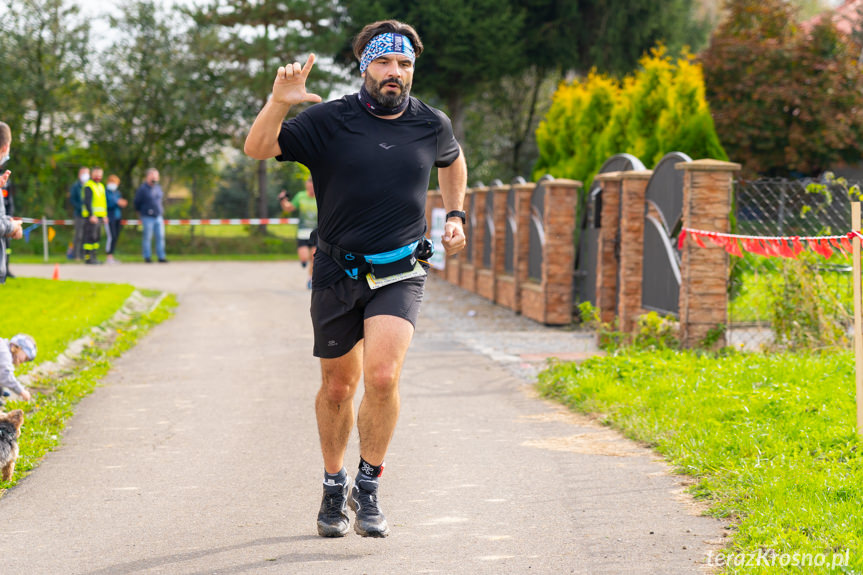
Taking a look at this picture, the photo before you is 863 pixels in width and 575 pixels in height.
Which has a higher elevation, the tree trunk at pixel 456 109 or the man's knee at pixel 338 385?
the tree trunk at pixel 456 109

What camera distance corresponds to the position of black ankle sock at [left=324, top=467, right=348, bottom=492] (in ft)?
16.3

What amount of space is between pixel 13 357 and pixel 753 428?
16.3 ft

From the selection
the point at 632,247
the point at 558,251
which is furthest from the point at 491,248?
the point at 632,247

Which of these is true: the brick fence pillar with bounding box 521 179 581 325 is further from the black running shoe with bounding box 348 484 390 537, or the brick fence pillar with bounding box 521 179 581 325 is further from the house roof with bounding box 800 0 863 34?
the house roof with bounding box 800 0 863 34

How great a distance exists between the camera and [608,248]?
11992 mm

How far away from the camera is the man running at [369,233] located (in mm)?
4785

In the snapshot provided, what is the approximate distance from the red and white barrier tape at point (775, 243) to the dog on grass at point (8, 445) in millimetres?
4592

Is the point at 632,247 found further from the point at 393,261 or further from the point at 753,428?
the point at 393,261

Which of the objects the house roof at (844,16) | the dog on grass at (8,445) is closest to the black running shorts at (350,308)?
the dog on grass at (8,445)

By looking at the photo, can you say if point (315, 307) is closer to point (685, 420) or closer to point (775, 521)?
point (775, 521)

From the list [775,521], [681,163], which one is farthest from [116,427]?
[681,163]

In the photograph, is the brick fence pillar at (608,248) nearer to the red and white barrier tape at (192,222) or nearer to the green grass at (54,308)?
the green grass at (54,308)

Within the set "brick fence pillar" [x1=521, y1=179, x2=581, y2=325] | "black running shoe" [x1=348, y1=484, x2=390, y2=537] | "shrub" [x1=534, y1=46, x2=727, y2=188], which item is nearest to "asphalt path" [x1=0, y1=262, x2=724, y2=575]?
"black running shoe" [x1=348, y1=484, x2=390, y2=537]

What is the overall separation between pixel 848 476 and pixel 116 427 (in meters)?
4.57
